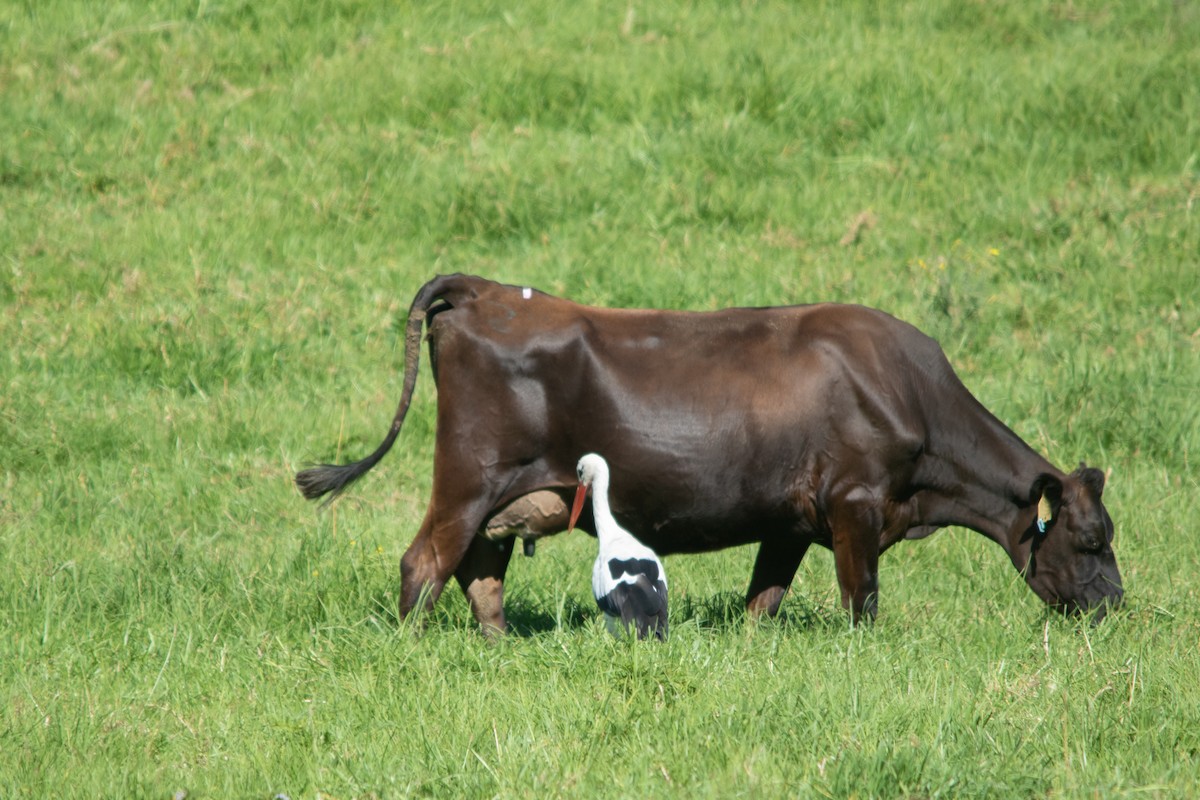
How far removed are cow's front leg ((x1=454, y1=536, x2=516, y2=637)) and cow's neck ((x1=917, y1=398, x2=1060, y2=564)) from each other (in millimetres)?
1960

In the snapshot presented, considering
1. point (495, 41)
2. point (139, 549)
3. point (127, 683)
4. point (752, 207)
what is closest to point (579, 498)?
point (127, 683)

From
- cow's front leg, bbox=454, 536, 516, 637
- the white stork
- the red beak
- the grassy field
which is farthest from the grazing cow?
the grassy field

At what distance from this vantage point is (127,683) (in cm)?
555

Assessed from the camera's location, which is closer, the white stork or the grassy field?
the grassy field

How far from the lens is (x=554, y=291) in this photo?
34.5 feet

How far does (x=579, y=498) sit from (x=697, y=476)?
1.74 ft

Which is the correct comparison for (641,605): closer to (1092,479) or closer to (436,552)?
(436,552)

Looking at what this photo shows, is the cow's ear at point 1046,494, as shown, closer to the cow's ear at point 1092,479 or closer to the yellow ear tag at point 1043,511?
the yellow ear tag at point 1043,511

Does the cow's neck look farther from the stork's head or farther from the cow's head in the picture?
the stork's head

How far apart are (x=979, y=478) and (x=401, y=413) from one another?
266 centimetres

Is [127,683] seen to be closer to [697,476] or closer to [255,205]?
[697,476]

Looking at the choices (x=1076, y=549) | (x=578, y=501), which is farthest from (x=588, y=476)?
(x=1076, y=549)

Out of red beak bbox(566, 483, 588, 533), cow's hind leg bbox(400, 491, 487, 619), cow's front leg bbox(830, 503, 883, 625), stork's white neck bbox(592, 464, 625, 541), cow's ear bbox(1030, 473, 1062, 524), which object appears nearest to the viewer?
stork's white neck bbox(592, 464, 625, 541)

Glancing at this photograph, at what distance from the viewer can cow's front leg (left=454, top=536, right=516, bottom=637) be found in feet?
21.4
